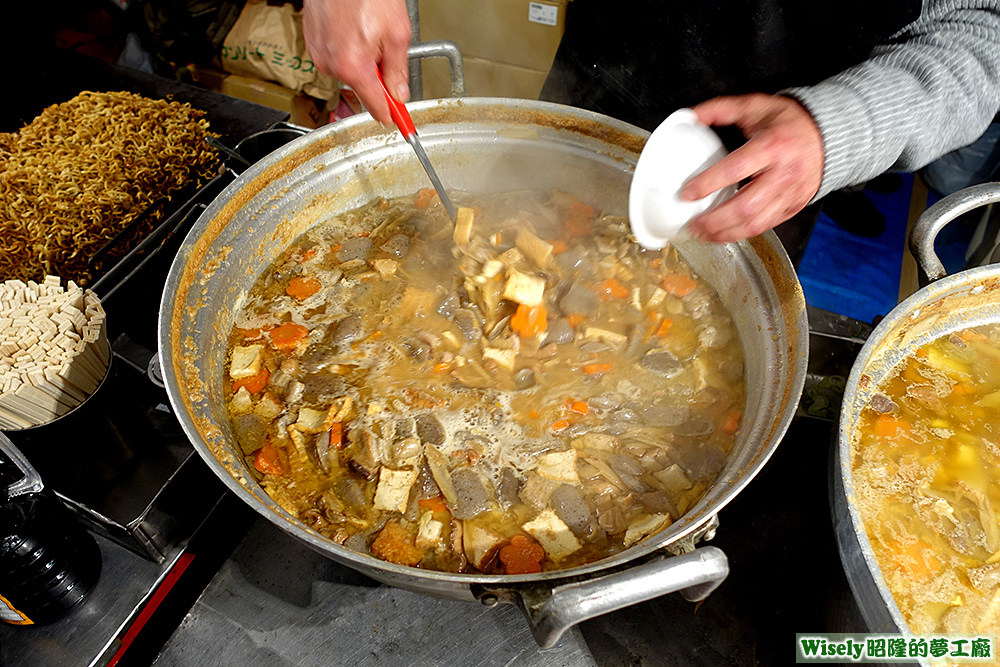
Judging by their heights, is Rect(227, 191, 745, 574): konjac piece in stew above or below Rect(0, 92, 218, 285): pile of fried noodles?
below

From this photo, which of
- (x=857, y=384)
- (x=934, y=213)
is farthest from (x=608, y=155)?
(x=857, y=384)

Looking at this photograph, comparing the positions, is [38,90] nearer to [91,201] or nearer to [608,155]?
[91,201]

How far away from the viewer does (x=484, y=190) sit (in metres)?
2.83

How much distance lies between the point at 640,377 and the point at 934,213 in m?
1.10

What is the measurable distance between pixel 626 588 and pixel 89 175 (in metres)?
3.40

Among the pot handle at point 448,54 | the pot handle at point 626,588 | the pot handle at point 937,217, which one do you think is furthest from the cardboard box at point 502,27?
the pot handle at point 626,588

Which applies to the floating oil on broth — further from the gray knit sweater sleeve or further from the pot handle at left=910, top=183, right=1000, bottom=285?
the gray knit sweater sleeve

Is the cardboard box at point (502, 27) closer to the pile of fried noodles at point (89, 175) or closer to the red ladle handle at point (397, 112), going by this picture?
the pile of fried noodles at point (89, 175)

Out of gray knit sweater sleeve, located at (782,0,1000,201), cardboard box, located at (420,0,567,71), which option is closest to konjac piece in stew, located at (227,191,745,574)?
gray knit sweater sleeve, located at (782,0,1000,201)

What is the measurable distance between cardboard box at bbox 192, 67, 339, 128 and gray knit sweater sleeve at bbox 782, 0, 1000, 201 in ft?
12.5

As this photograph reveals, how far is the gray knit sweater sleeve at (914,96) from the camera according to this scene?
5.81ft

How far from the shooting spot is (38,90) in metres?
3.76

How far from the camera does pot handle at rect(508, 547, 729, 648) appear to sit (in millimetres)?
1209

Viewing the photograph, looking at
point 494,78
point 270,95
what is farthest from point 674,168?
point 270,95
